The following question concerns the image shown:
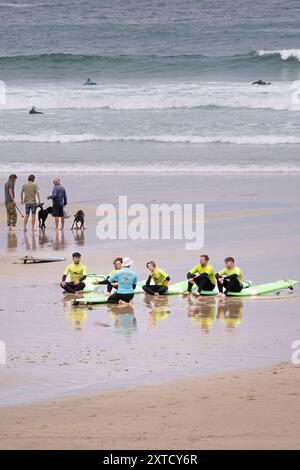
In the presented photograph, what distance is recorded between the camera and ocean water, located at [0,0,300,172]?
34188mm

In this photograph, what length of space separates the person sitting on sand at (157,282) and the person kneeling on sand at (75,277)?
99 cm

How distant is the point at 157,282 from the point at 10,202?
6.40 m

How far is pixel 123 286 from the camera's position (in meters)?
14.6

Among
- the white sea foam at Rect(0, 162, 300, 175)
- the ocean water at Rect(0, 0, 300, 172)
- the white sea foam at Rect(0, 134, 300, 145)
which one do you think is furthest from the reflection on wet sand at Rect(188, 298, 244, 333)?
the white sea foam at Rect(0, 134, 300, 145)

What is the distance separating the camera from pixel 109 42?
57719 mm

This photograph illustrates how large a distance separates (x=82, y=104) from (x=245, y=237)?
2317 cm

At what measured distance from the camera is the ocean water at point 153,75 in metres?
34.2

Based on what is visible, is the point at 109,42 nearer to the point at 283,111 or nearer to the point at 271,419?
the point at 283,111

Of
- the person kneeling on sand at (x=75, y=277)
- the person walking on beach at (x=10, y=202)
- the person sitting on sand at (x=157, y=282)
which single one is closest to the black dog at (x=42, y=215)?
the person walking on beach at (x=10, y=202)

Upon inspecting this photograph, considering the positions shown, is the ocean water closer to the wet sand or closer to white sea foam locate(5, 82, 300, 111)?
white sea foam locate(5, 82, 300, 111)

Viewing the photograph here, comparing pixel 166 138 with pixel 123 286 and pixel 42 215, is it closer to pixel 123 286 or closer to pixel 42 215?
pixel 42 215

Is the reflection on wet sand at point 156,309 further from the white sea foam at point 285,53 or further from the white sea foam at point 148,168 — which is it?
the white sea foam at point 285,53

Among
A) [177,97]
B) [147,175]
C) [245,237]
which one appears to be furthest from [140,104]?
[245,237]

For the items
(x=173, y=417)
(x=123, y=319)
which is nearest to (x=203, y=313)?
(x=123, y=319)
